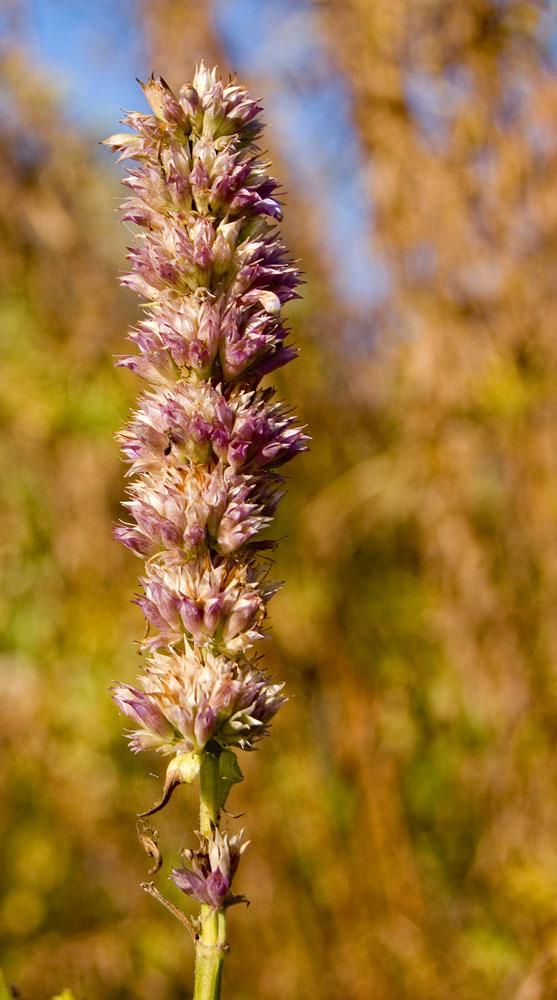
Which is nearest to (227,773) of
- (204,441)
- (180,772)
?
(180,772)

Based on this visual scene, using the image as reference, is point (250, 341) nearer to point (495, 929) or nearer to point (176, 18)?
point (495, 929)

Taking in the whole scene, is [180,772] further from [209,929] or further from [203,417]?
[203,417]

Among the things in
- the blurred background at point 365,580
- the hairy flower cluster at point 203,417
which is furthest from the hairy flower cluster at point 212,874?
the blurred background at point 365,580

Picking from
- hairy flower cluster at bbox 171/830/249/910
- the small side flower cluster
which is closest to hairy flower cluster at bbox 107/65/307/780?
the small side flower cluster

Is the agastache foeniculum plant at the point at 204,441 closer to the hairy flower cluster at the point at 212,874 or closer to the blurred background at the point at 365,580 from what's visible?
the hairy flower cluster at the point at 212,874

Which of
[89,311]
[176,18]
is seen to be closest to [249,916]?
[89,311]

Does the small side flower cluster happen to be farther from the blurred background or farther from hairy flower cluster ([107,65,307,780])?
the blurred background
